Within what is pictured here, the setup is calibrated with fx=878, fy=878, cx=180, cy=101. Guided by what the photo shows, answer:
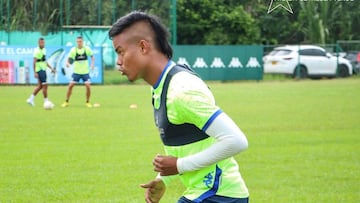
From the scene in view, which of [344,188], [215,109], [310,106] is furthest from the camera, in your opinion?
[310,106]

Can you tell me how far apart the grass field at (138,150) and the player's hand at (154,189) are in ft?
16.6

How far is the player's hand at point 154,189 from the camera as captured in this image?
499cm

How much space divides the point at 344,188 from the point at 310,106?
14964mm

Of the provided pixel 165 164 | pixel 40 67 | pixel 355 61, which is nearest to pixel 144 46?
pixel 165 164

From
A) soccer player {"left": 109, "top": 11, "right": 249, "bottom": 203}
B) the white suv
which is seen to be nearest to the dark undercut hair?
soccer player {"left": 109, "top": 11, "right": 249, "bottom": 203}

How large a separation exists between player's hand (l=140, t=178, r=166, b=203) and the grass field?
5.05 m

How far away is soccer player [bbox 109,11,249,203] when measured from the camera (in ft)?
14.7

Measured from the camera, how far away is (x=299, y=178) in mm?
Answer: 11750

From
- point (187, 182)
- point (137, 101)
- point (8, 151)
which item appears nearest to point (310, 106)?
point (137, 101)

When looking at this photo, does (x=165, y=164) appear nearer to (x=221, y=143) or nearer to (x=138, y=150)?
(x=221, y=143)

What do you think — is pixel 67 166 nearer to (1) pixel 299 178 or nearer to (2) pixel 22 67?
(1) pixel 299 178

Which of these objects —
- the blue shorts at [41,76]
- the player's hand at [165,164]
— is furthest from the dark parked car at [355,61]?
the player's hand at [165,164]

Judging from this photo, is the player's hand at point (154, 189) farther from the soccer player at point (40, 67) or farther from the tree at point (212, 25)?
the tree at point (212, 25)

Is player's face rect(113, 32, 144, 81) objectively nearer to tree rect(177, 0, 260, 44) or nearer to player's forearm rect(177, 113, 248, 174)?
player's forearm rect(177, 113, 248, 174)
